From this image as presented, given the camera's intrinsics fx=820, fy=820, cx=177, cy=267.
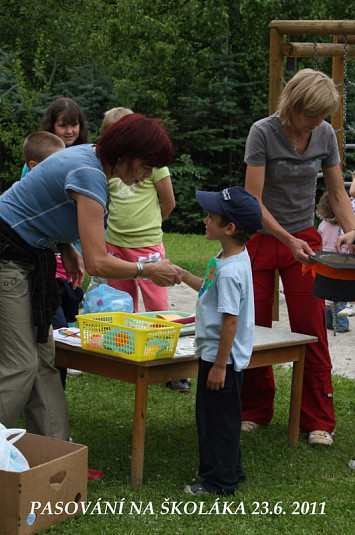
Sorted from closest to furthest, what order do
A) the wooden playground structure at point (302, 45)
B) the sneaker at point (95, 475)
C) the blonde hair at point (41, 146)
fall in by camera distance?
1. the sneaker at point (95, 475)
2. the blonde hair at point (41, 146)
3. the wooden playground structure at point (302, 45)

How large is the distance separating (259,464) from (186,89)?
1474 cm

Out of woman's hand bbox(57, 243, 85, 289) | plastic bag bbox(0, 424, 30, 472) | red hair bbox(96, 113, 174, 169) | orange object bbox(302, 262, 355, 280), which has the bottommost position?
plastic bag bbox(0, 424, 30, 472)

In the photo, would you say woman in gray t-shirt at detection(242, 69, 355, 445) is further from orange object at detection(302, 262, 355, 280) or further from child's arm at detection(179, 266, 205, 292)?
child's arm at detection(179, 266, 205, 292)

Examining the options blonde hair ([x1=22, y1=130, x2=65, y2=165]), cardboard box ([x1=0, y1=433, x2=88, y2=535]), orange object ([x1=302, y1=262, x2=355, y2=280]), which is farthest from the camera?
blonde hair ([x1=22, y1=130, x2=65, y2=165])

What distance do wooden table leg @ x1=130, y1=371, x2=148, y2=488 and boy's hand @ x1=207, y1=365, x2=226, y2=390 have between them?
0.32 metres

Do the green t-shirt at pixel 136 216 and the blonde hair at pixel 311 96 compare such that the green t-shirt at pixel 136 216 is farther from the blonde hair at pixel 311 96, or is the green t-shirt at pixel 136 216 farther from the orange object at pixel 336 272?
the orange object at pixel 336 272

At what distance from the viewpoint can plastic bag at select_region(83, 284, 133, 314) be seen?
17.1ft

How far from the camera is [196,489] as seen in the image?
3.89 m

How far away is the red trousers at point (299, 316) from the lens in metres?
4.66

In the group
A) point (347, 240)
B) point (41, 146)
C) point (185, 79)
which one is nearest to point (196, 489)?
point (347, 240)

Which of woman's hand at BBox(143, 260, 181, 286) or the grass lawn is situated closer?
the grass lawn

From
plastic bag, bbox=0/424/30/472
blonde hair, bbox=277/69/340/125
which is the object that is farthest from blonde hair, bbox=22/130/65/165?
plastic bag, bbox=0/424/30/472

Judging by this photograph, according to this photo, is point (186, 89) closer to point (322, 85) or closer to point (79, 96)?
point (79, 96)

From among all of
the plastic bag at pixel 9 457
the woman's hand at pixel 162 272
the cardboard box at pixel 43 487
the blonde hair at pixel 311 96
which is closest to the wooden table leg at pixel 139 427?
the cardboard box at pixel 43 487
